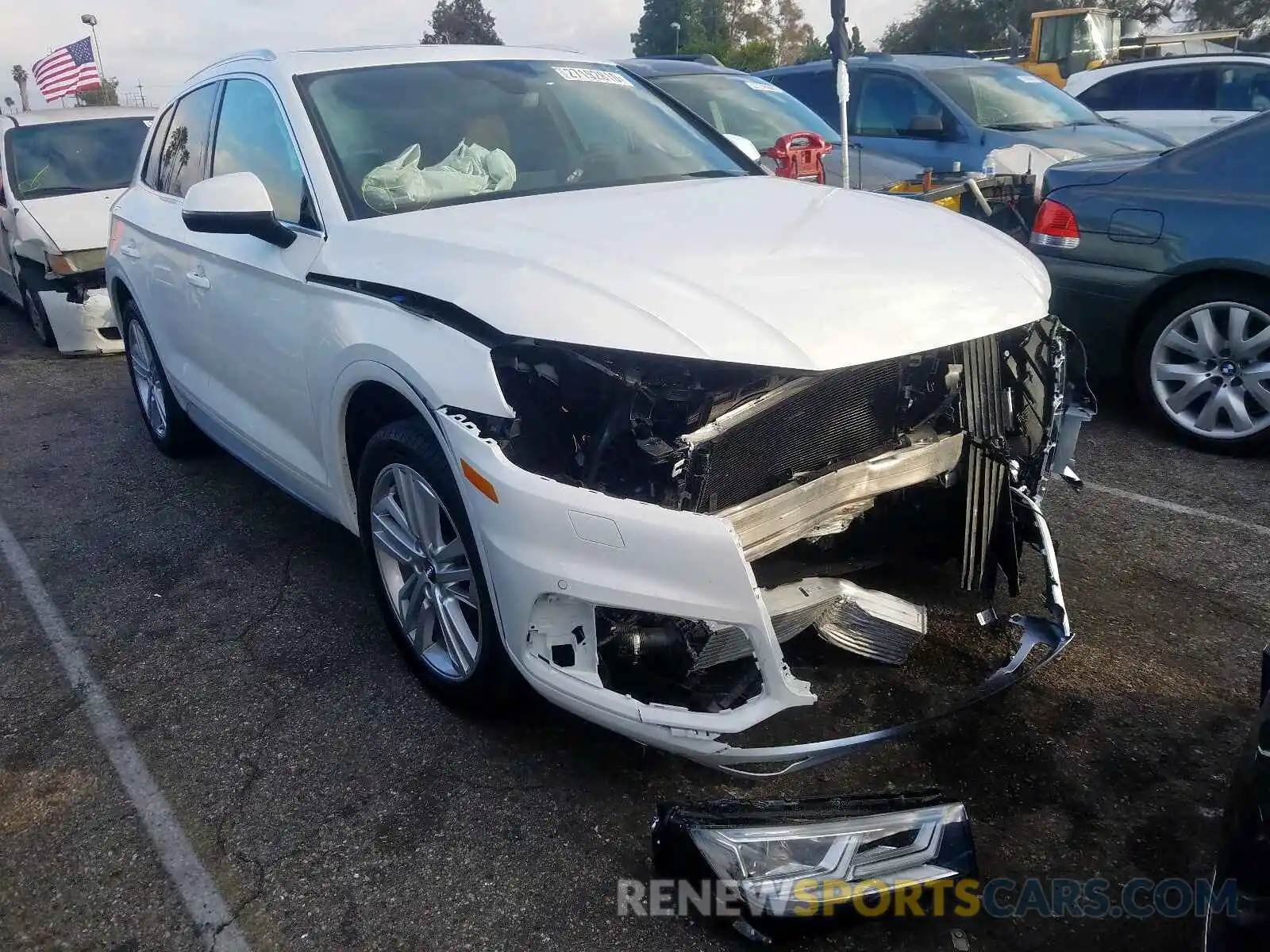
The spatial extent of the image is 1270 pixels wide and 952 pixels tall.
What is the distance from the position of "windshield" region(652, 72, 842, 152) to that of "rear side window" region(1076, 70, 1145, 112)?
15.8 ft

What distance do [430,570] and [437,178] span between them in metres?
1.26

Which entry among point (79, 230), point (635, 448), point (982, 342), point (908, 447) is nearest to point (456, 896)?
point (635, 448)

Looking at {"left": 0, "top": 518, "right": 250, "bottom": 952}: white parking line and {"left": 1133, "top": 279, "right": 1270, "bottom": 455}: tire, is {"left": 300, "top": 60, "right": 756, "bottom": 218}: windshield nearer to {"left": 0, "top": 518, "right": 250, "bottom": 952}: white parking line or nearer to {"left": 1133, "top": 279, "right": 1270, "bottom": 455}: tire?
{"left": 0, "top": 518, "right": 250, "bottom": 952}: white parking line

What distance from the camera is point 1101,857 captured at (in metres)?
2.33

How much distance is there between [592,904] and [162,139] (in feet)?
13.5

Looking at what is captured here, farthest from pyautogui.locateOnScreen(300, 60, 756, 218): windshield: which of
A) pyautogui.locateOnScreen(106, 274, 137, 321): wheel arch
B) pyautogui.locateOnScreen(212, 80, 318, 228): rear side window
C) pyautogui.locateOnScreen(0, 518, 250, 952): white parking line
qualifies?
pyautogui.locateOnScreen(106, 274, 137, 321): wheel arch

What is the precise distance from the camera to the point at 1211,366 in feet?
15.1

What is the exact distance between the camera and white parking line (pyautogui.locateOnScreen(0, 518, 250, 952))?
2.31 metres

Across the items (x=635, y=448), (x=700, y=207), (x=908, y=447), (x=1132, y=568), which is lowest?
(x=1132, y=568)

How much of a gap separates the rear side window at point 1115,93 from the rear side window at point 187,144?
10.0m

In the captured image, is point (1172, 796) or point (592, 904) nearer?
point (592, 904)

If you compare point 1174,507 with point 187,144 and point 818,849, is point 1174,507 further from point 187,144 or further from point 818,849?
point 187,144

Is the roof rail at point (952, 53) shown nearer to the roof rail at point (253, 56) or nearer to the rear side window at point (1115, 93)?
the rear side window at point (1115, 93)

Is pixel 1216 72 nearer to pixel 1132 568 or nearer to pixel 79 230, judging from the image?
pixel 1132 568
